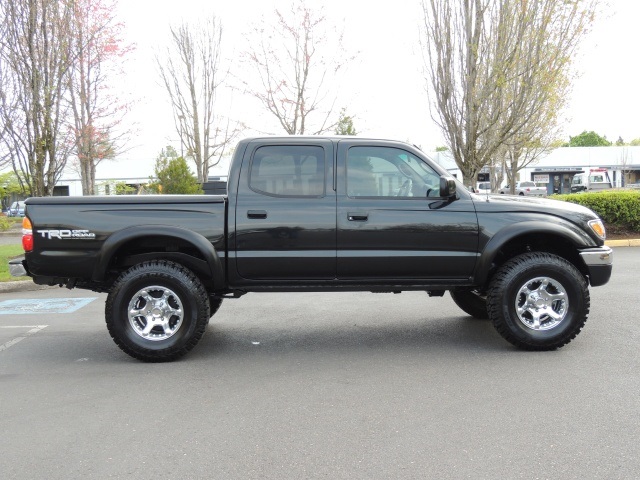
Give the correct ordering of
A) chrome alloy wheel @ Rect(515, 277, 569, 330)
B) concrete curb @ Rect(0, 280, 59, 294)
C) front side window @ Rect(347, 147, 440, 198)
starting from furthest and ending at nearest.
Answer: concrete curb @ Rect(0, 280, 59, 294), front side window @ Rect(347, 147, 440, 198), chrome alloy wheel @ Rect(515, 277, 569, 330)

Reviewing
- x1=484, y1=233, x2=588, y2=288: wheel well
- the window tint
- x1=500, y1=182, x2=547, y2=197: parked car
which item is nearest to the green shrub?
x1=484, y1=233, x2=588, y2=288: wheel well

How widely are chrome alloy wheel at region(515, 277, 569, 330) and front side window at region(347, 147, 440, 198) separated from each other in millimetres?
1262

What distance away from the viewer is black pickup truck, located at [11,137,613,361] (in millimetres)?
5234

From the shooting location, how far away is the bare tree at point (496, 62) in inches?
513

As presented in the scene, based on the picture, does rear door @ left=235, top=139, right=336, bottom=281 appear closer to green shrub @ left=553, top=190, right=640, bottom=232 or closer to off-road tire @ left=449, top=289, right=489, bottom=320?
off-road tire @ left=449, top=289, right=489, bottom=320

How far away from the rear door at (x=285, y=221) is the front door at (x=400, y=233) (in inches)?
5.5

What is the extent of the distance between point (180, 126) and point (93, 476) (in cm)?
2360

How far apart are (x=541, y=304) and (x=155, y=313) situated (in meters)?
3.60

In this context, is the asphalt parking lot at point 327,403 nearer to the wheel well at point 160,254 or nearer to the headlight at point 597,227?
the wheel well at point 160,254

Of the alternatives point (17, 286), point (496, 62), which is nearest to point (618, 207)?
point (496, 62)

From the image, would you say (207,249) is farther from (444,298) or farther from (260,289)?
(444,298)

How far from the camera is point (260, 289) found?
215 inches

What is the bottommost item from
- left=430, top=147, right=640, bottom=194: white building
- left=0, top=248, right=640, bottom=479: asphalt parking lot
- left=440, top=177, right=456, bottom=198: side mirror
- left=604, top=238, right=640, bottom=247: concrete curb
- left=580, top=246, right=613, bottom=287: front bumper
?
left=0, top=248, right=640, bottom=479: asphalt parking lot

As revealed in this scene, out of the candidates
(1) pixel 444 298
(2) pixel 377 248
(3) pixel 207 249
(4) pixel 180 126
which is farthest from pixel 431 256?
(4) pixel 180 126
